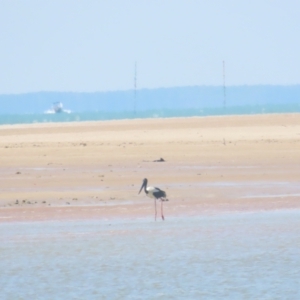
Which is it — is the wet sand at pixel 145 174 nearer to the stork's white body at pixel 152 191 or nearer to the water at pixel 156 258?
the stork's white body at pixel 152 191

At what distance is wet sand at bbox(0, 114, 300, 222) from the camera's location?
55.0 feet

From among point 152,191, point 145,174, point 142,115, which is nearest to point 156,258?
point 152,191

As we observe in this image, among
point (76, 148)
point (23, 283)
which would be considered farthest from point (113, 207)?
point (76, 148)

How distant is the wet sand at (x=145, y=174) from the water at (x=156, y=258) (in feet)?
3.70

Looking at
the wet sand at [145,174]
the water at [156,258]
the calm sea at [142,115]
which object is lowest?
the water at [156,258]

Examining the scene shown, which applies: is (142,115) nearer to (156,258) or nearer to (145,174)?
(145,174)

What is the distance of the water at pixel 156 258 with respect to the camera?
10.6 meters

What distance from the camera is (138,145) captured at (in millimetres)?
31484

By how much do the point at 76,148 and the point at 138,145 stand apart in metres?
2.07

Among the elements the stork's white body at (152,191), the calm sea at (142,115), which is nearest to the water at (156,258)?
the stork's white body at (152,191)

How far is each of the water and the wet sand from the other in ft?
3.70

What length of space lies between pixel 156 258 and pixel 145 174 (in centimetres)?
965

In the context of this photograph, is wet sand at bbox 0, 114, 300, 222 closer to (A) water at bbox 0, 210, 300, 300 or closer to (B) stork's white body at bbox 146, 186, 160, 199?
(B) stork's white body at bbox 146, 186, 160, 199

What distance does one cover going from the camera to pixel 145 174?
2195cm
